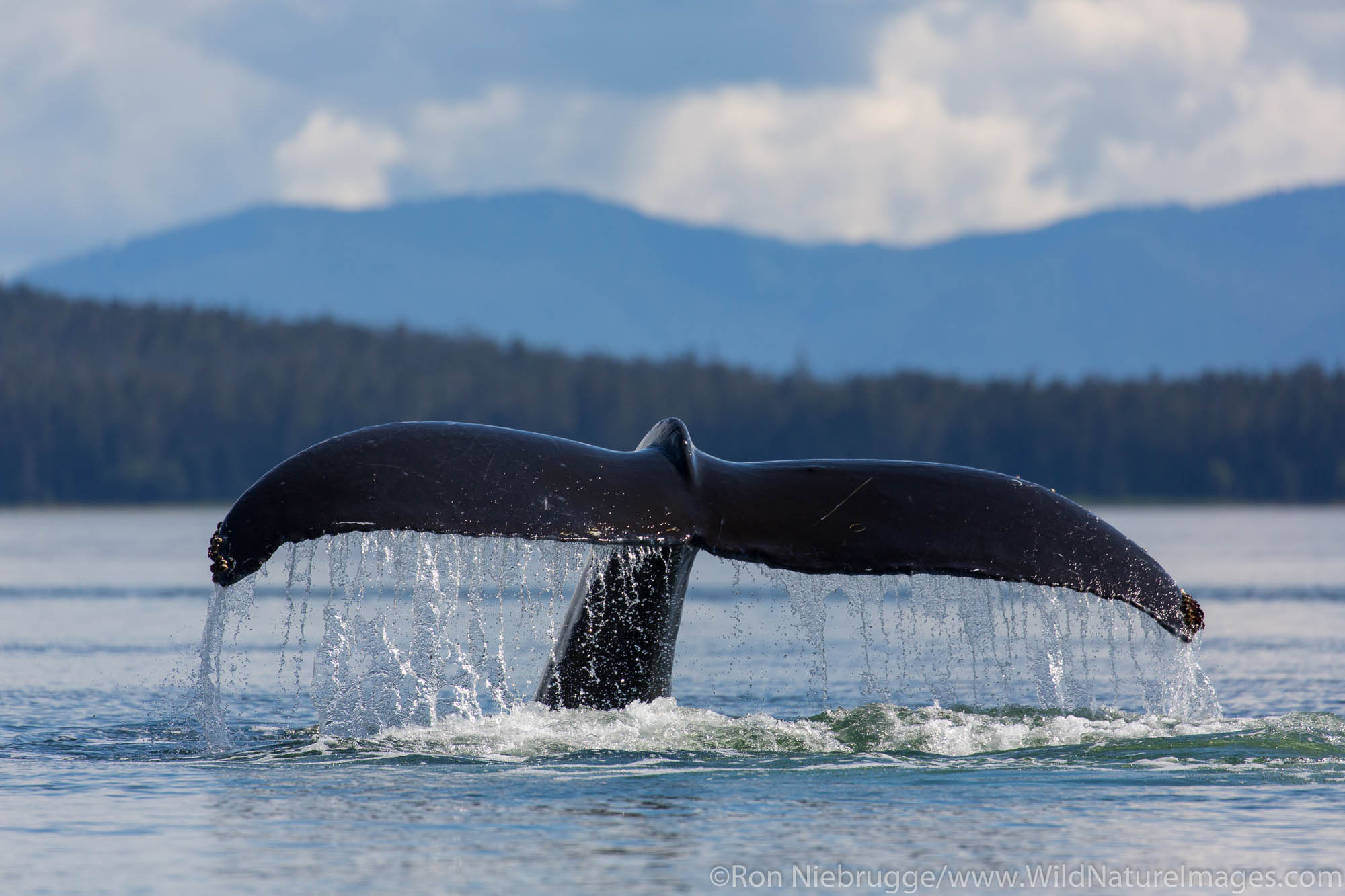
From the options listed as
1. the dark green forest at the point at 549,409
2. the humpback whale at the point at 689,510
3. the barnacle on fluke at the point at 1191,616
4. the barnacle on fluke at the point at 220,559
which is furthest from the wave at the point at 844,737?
the dark green forest at the point at 549,409

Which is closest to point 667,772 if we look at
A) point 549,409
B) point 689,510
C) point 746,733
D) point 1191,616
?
point 746,733

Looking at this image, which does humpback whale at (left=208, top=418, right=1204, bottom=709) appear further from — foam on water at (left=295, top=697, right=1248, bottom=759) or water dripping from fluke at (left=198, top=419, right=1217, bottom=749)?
foam on water at (left=295, top=697, right=1248, bottom=759)

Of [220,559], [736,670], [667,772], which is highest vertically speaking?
[220,559]

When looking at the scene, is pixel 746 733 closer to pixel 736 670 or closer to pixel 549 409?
pixel 736 670

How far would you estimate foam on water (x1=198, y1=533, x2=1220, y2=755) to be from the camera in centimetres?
838

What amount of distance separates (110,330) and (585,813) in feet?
466

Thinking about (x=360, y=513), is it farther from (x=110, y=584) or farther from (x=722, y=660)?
(x=110, y=584)

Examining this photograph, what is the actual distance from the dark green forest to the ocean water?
299 feet

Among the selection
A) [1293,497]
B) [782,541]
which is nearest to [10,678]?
[782,541]

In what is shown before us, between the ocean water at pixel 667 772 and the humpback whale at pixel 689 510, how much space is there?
15.0 inches

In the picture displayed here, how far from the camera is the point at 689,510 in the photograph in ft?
24.0

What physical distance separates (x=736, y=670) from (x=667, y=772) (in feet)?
21.3

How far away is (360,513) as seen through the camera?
671cm

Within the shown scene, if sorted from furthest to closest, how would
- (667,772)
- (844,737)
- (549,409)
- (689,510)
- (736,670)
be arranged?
(549,409) < (736,670) < (844,737) < (667,772) < (689,510)
